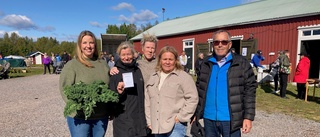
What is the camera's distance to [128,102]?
2.50 m

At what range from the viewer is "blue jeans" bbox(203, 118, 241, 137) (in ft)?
8.04

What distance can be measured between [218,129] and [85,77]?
1.65m

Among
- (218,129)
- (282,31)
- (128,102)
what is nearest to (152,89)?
(128,102)

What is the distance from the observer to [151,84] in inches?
99.1

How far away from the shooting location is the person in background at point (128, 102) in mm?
2480

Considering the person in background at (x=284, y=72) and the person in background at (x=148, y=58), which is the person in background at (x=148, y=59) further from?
the person in background at (x=284, y=72)

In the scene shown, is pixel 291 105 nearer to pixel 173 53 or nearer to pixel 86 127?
pixel 173 53

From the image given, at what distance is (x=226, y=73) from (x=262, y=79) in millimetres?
9873

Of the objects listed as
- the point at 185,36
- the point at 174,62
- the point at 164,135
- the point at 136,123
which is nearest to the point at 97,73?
the point at 136,123

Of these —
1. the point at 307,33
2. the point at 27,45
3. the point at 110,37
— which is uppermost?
the point at 27,45

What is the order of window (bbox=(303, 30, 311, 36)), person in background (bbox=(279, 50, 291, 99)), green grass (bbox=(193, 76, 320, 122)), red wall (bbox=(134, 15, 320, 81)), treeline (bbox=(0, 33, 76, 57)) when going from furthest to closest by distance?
1. treeline (bbox=(0, 33, 76, 57))
2. red wall (bbox=(134, 15, 320, 81))
3. window (bbox=(303, 30, 311, 36))
4. person in background (bbox=(279, 50, 291, 99))
5. green grass (bbox=(193, 76, 320, 122))

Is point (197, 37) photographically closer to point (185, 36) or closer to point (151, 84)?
point (185, 36)

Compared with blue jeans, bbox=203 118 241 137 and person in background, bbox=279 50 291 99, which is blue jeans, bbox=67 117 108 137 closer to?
blue jeans, bbox=203 118 241 137

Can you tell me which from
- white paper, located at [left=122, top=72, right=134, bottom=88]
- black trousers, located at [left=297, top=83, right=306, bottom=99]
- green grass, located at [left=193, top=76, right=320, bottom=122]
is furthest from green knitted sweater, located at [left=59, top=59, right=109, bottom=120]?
black trousers, located at [left=297, top=83, right=306, bottom=99]
